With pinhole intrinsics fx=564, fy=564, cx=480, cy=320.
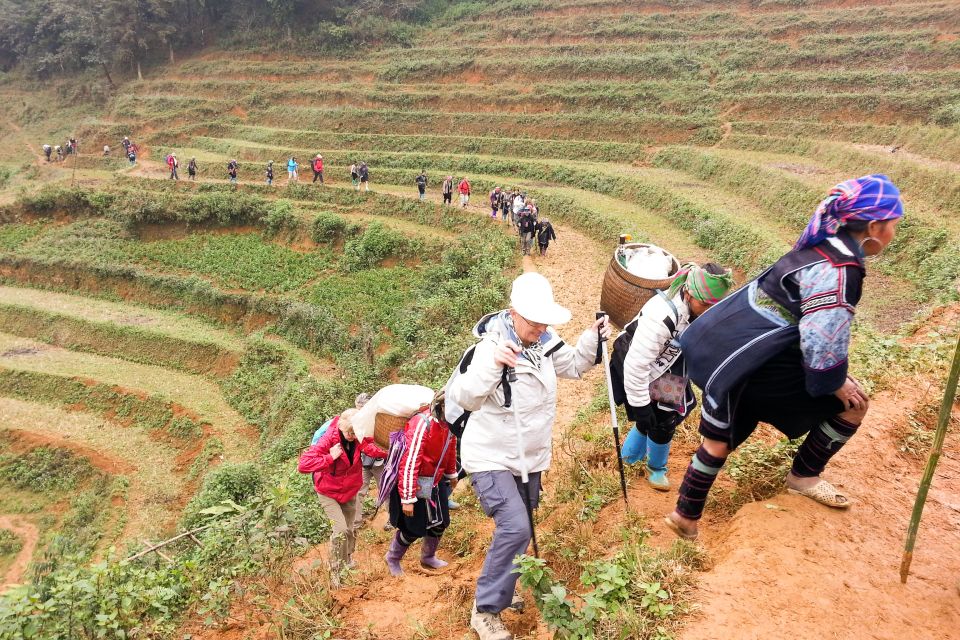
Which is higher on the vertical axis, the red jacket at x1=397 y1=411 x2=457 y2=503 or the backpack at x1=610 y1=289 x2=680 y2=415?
the backpack at x1=610 y1=289 x2=680 y2=415

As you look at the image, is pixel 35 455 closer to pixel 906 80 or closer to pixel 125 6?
pixel 906 80

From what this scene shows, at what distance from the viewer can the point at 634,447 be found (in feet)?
14.3

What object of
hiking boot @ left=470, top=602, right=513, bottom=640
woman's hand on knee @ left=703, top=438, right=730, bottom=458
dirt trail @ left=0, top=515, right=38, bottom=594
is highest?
woman's hand on knee @ left=703, top=438, right=730, bottom=458

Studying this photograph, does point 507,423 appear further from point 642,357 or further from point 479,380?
point 642,357

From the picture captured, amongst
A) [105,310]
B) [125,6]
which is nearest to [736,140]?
[105,310]

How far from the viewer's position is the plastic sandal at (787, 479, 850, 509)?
3.33 meters

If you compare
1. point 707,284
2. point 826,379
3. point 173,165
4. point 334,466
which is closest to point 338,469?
point 334,466

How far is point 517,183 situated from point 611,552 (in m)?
20.2

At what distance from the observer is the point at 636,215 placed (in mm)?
17141

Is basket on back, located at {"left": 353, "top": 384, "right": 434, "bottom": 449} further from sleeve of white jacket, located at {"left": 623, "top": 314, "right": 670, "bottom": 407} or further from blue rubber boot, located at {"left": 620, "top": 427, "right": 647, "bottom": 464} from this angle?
blue rubber boot, located at {"left": 620, "top": 427, "right": 647, "bottom": 464}

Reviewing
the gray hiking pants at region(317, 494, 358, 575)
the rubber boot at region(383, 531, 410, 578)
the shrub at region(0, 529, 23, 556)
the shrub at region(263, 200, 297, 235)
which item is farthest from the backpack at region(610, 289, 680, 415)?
the shrub at region(263, 200, 297, 235)


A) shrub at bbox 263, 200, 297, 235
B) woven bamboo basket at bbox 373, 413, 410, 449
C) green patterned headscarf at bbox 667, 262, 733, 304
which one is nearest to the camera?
green patterned headscarf at bbox 667, 262, 733, 304

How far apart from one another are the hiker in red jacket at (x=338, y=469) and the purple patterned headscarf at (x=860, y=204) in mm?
3310

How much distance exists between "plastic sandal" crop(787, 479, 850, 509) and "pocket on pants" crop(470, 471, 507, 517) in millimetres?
1886
